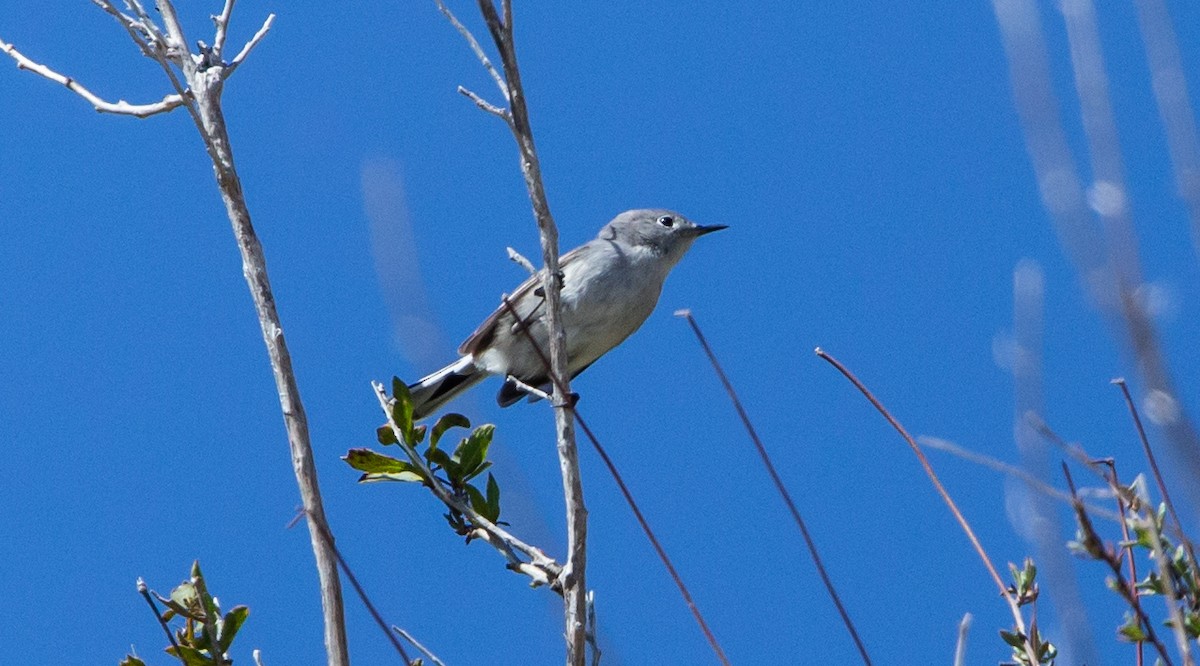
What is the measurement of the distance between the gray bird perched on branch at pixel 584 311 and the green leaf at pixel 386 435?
2527mm

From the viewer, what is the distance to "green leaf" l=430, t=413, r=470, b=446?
10.3 ft

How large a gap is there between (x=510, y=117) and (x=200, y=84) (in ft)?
2.95

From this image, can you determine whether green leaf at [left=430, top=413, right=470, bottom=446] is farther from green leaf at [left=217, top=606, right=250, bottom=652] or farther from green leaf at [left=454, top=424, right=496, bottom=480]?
green leaf at [left=217, top=606, right=250, bottom=652]

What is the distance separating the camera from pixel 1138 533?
175 centimetres

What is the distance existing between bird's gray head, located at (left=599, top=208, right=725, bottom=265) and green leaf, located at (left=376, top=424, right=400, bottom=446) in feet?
11.0

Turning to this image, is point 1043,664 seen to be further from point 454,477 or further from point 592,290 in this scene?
point 592,290

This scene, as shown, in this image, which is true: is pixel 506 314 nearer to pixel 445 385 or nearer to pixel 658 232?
pixel 445 385

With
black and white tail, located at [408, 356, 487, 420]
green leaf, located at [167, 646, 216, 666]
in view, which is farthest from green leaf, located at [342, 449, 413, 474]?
black and white tail, located at [408, 356, 487, 420]

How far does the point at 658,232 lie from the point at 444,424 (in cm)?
352

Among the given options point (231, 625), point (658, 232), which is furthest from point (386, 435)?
point (658, 232)

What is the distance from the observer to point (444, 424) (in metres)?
3.16

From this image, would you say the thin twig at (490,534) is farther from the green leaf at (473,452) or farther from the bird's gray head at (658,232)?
the bird's gray head at (658,232)

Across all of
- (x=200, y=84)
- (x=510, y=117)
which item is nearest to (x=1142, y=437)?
(x=510, y=117)

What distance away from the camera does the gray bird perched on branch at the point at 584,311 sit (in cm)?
586
